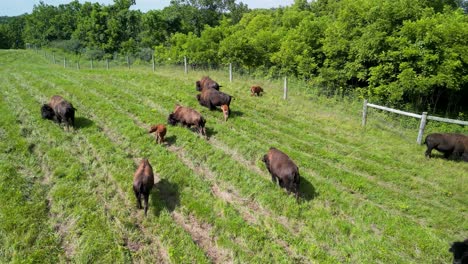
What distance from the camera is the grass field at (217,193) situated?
647cm

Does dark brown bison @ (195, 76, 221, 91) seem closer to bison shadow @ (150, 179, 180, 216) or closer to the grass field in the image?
the grass field

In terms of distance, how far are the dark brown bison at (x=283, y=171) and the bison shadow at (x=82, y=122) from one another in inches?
279

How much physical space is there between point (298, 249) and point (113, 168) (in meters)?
5.53

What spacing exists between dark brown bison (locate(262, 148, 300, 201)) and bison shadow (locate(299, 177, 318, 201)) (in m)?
0.30

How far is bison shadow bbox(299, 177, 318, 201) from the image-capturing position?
833 cm

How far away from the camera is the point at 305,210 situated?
7770 millimetres

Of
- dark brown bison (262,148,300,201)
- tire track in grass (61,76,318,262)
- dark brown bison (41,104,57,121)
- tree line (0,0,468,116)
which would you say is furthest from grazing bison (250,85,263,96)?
dark brown bison (41,104,57,121)

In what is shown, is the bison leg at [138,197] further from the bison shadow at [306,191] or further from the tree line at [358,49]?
the tree line at [358,49]

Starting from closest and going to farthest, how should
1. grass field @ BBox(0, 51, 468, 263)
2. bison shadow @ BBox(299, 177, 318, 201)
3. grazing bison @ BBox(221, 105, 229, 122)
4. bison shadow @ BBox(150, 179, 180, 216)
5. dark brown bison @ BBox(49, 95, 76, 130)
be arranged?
grass field @ BBox(0, 51, 468, 263)
bison shadow @ BBox(150, 179, 180, 216)
bison shadow @ BBox(299, 177, 318, 201)
dark brown bison @ BBox(49, 95, 76, 130)
grazing bison @ BBox(221, 105, 229, 122)

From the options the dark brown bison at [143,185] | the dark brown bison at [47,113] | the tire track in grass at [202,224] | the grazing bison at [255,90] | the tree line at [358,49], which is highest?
the tree line at [358,49]

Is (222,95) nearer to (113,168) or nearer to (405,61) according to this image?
(113,168)

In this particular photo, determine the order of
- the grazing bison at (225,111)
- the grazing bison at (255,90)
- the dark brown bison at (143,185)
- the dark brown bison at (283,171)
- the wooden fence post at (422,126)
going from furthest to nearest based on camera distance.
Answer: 1. the grazing bison at (255,90)
2. the grazing bison at (225,111)
3. the wooden fence post at (422,126)
4. the dark brown bison at (283,171)
5. the dark brown bison at (143,185)

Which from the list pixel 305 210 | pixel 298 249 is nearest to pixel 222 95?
pixel 305 210

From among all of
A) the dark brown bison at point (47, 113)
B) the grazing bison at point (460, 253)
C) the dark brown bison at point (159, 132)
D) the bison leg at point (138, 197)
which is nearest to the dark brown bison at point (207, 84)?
the dark brown bison at point (159, 132)
